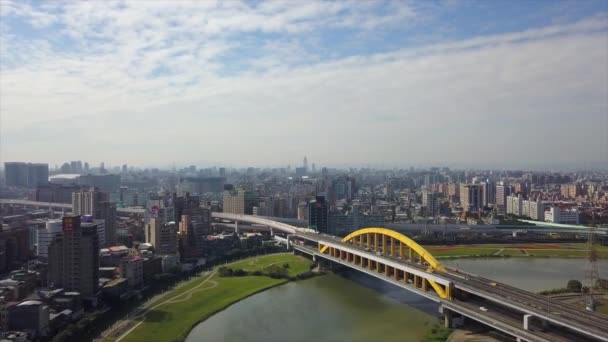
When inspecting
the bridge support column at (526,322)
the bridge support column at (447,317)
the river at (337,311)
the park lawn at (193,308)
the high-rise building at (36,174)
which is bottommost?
the river at (337,311)

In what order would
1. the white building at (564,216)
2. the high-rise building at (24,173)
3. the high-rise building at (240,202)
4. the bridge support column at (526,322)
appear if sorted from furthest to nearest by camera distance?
1. the high-rise building at (24,173)
2. the high-rise building at (240,202)
3. the white building at (564,216)
4. the bridge support column at (526,322)

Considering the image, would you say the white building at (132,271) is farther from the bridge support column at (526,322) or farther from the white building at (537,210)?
the white building at (537,210)

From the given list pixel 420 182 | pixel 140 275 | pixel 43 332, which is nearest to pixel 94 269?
pixel 140 275

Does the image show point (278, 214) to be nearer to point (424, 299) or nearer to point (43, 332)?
point (424, 299)

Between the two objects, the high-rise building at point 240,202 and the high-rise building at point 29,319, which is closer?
the high-rise building at point 29,319

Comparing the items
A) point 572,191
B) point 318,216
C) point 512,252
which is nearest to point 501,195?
point 572,191

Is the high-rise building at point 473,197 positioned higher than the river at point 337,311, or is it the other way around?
the high-rise building at point 473,197

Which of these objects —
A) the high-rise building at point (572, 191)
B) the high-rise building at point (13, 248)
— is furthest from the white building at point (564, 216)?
the high-rise building at point (13, 248)

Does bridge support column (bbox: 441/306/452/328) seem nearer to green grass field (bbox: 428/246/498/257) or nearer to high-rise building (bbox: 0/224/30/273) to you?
green grass field (bbox: 428/246/498/257)
